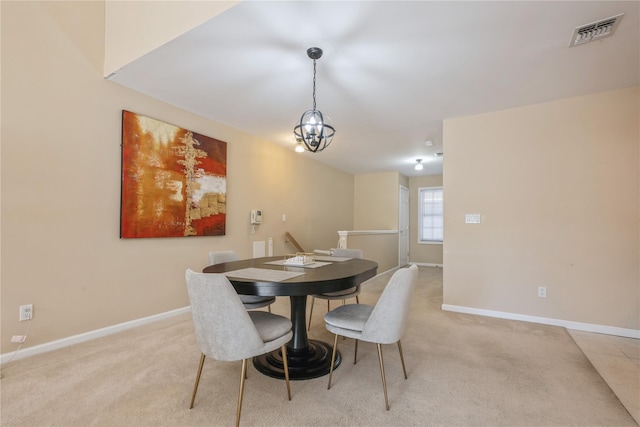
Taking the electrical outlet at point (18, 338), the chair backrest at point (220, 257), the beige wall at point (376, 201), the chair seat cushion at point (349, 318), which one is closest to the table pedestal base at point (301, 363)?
the chair seat cushion at point (349, 318)

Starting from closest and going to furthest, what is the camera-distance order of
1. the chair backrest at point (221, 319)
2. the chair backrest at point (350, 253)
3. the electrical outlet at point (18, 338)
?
1. the chair backrest at point (221, 319)
2. the electrical outlet at point (18, 338)
3. the chair backrest at point (350, 253)

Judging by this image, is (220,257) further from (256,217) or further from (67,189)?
(256,217)

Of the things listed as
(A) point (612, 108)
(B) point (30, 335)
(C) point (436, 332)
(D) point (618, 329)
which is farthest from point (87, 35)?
(D) point (618, 329)

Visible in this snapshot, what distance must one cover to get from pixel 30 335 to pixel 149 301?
95 cm

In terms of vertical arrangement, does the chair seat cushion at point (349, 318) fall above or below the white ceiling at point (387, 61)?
below

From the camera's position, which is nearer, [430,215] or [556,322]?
[556,322]

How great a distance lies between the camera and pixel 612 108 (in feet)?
10.1

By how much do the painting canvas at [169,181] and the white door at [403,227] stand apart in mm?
4563

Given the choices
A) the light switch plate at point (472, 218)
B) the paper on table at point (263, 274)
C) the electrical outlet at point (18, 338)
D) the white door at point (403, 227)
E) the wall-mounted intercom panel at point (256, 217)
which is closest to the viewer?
the paper on table at point (263, 274)

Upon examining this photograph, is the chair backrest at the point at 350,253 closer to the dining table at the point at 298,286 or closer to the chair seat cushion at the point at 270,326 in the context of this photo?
the dining table at the point at 298,286

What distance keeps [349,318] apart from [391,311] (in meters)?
0.32

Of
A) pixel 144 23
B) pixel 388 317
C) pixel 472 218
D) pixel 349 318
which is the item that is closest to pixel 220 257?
pixel 349 318

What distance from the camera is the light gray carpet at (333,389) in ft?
5.41

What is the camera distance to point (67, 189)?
8.51 feet
